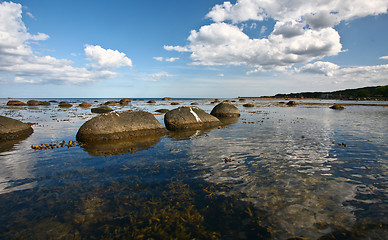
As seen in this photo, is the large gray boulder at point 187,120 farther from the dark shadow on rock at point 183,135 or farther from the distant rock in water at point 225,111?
the distant rock in water at point 225,111

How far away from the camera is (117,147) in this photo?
10.9 m

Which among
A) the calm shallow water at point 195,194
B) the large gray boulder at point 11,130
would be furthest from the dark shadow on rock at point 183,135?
the large gray boulder at point 11,130

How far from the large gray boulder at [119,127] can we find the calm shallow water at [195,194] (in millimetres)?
2936

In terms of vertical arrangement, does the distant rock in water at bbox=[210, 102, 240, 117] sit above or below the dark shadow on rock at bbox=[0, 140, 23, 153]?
above

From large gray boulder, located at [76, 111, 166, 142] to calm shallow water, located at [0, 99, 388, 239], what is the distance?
9.63ft

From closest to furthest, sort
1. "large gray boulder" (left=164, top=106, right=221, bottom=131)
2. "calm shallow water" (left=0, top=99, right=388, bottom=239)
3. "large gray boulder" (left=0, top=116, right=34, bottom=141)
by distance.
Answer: "calm shallow water" (left=0, top=99, right=388, bottom=239) < "large gray boulder" (left=0, top=116, right=34, bottom=141) < "large gray boulder" (left=164, top=106, right=221, bottom=131)

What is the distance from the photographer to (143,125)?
1458 centimetres

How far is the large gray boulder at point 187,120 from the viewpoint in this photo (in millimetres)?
17312

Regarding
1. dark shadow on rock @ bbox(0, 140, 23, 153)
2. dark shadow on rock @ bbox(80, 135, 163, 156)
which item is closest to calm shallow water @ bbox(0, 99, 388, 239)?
dark shadow on rock @ bbox(80, 135, 163, 156)

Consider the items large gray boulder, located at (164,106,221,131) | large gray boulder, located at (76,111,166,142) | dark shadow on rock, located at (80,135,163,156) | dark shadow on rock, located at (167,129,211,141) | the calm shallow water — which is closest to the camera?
the calm shallow water

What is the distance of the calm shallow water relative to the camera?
162 inches

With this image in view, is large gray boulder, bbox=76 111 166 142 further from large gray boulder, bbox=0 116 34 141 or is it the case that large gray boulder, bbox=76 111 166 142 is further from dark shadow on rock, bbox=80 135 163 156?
large gray boulder, bbox=0 116 34 141

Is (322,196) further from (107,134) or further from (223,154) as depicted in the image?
(107,134)

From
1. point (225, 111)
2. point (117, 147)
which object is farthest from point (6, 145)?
point (225, 111)
